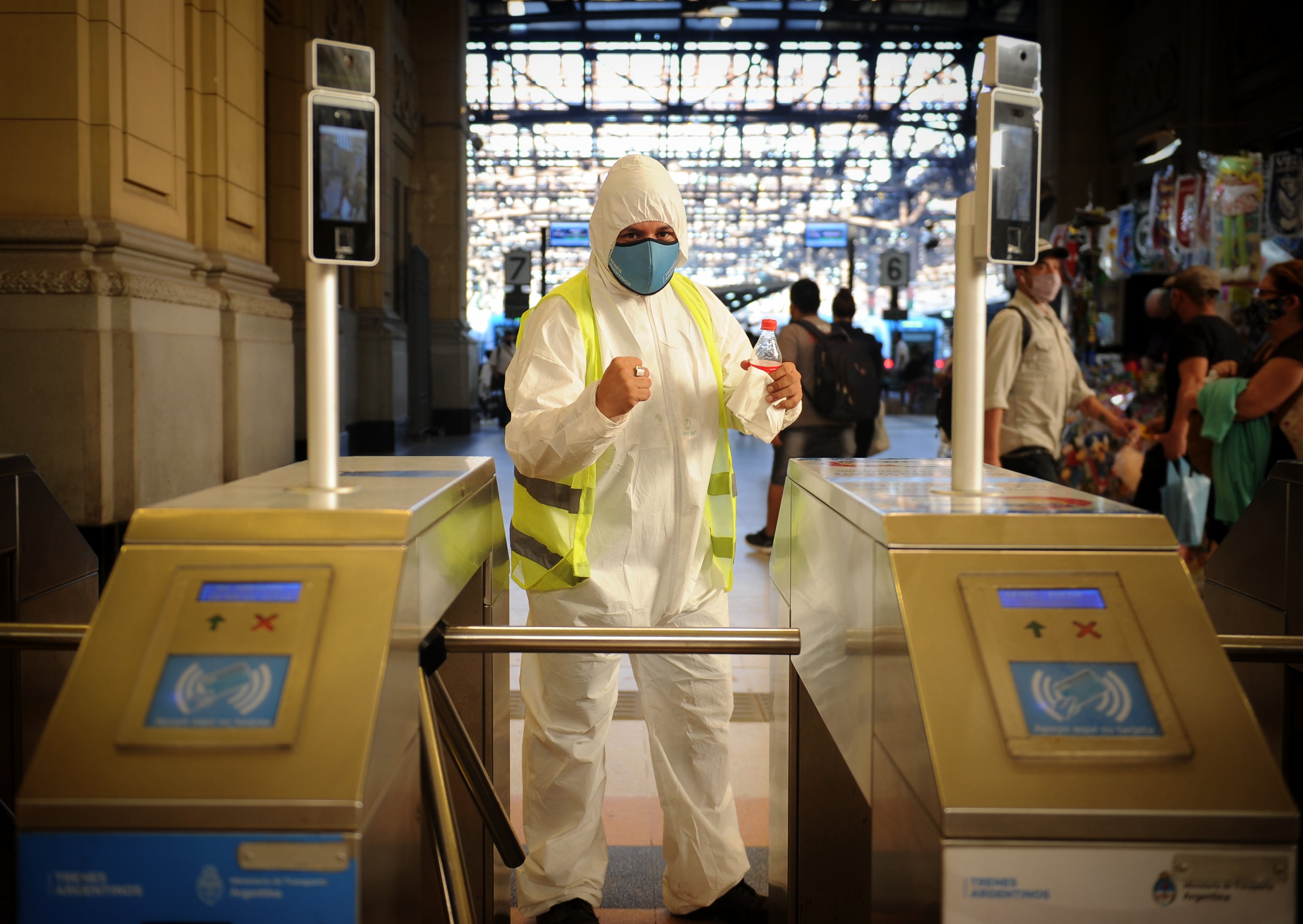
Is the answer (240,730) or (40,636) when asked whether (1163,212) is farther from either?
(240,730)

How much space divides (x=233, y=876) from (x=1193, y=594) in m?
1.08

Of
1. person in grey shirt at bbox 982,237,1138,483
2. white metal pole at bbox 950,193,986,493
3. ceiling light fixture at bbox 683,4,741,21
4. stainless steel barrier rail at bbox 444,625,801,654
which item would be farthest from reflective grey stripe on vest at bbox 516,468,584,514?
ceiling light fixture at bbox 683,4,741,21

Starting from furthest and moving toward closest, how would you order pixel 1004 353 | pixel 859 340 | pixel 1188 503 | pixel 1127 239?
pixel 1127 239, pixel 859 340, pixel 1188 503, pixel 1004 353

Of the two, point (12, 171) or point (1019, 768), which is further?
point (12, 171)

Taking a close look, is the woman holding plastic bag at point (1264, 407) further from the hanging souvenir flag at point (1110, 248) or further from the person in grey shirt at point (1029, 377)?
the hanging souvenir flag at point (1110, 248)

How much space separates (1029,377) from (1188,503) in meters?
2.07

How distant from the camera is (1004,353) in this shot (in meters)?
4.16

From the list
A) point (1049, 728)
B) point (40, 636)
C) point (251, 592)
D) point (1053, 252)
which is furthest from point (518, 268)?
point (1049, 728)

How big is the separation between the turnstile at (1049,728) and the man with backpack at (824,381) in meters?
4.74

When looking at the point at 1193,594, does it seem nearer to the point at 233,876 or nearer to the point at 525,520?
the point at 233,876

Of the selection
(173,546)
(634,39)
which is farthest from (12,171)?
(634,39)

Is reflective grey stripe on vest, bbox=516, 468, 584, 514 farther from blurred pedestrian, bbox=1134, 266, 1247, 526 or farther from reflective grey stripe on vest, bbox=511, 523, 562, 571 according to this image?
blurred pedestrian, bbox=1134, 266, 1247, 526

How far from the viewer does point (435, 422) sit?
55.2 feet

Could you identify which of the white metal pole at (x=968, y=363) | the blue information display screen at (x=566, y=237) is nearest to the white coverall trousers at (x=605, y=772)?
the white metal pole at (x=968, y=363)
